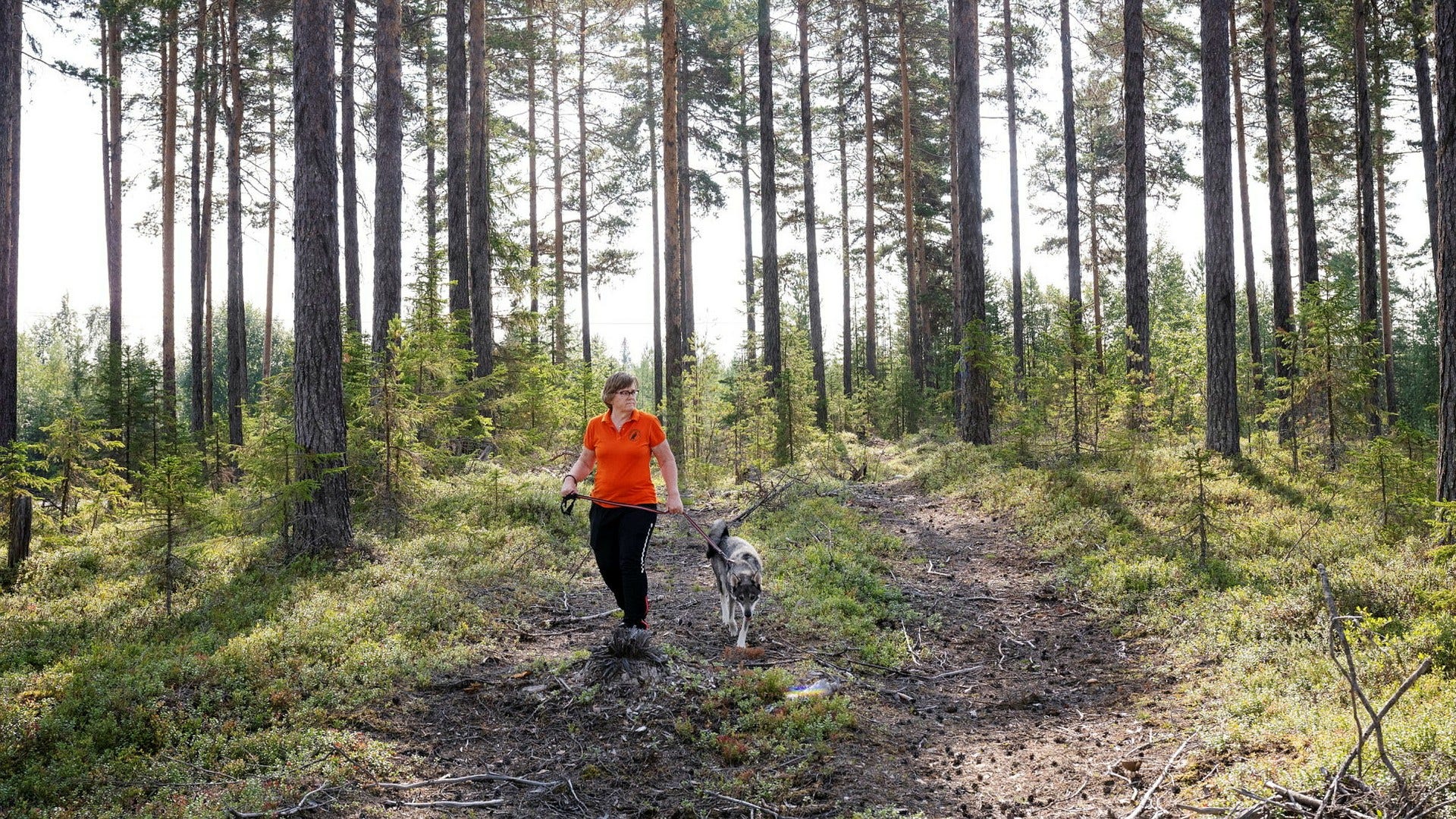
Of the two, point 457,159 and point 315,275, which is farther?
point 457,159

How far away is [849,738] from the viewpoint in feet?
15.7

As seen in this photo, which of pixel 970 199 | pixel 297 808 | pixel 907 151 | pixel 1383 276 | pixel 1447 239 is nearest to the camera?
pixel 297 808

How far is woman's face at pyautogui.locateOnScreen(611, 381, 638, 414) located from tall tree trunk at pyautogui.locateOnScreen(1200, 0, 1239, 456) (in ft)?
34.1

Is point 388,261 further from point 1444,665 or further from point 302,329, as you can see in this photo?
point 1444,665

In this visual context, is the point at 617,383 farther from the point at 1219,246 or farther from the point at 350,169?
the point at 350,169

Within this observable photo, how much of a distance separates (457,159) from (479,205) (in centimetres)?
101

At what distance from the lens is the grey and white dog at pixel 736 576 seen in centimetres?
609

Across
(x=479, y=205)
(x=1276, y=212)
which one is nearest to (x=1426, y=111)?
(x=1276, y=212)

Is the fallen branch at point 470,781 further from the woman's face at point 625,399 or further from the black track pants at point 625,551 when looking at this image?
the woman's face at point 625,399

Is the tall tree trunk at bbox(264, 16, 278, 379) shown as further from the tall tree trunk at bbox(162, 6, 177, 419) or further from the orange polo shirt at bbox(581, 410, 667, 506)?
the orange polo shirt at bbox(581, 410, 667, 506)

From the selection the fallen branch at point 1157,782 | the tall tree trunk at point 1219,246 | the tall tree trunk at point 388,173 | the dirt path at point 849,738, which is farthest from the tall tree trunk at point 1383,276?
the tall tree trunk at point 388,173

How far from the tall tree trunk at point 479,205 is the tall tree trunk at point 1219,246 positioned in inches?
509

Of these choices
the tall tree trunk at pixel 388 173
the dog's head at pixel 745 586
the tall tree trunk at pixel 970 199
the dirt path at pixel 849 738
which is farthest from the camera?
the tall tree trunk at pixel 970 199

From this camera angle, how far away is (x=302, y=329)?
845cm
